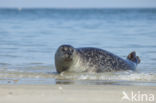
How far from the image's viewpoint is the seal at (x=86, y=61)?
697cm

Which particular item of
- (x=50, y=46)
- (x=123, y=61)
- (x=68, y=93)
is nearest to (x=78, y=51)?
(x=123, y=61)

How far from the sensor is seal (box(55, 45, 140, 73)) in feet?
22.9

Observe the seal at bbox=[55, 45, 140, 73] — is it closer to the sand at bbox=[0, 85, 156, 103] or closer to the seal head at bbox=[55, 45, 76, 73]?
the seal head at bbox=[55, 45, 76, 73]

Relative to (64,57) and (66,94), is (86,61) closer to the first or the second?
(64,57)

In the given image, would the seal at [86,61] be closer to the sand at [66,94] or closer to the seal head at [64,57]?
the seal head at [64,57]

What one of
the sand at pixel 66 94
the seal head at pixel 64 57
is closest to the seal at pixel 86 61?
the seal head at pixel 64 57

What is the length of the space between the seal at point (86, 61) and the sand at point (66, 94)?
6.33 feet

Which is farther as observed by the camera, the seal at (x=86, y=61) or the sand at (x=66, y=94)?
the seal at (x=86, y=61)

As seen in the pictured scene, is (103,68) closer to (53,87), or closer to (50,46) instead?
(53,87)

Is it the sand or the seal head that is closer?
the sand

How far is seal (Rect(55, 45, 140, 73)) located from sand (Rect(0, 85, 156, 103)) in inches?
76.0

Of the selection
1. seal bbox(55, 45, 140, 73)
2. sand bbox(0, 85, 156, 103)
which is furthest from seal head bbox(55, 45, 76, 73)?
sand bbox(0, 85, 156, 103)

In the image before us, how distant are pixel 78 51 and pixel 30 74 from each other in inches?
40.9

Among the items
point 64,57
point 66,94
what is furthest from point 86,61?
point 66,94
